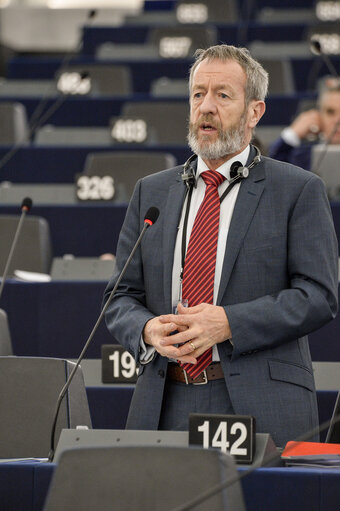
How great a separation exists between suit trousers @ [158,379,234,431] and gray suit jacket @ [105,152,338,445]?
1.2 inches

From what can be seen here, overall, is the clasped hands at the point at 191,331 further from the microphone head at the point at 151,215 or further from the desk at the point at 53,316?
the desk at the point at 53,316

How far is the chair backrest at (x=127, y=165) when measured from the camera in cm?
502

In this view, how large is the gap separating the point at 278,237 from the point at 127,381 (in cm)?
98

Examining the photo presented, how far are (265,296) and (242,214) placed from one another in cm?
19

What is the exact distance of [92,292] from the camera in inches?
A: 153

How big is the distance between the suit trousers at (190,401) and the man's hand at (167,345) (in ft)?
0.28

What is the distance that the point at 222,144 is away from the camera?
95.9 inches

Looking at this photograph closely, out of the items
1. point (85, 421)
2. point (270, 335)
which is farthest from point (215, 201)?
point (85, 421)

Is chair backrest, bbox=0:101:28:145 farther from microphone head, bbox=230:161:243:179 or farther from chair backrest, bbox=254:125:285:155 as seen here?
microphone head, bbox=230:161:243:179

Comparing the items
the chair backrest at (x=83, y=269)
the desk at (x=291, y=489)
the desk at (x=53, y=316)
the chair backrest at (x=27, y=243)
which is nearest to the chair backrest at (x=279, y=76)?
the chair backrest at (x=27, y=243)

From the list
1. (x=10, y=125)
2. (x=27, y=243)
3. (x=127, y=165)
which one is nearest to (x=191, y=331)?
(x=27, y=243)

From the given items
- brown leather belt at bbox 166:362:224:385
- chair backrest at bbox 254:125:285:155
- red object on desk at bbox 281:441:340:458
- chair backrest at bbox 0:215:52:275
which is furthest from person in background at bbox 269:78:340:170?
red object on desk at bbox 281:441:340:458

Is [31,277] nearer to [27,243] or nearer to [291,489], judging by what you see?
[27,243]

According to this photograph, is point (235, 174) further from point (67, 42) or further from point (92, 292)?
point (67, 42)
